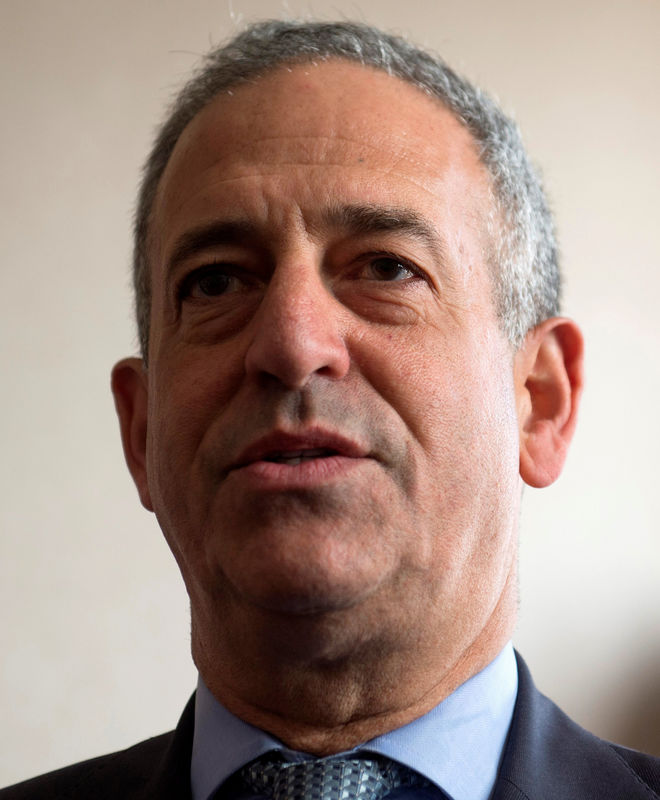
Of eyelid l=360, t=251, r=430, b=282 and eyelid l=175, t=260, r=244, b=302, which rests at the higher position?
eyelid l=360, t=251, r=430, b=282

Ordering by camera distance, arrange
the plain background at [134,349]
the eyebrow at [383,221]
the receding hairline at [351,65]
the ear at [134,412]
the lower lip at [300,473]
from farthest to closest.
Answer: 1. the plain background at [134,349]
2. the ear at [134,412]
3. the receding hairline at [351,65]
4. the eyebrow at [383,221]
5. the lower lip at [300,473]

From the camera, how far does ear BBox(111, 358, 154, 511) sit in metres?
1.39

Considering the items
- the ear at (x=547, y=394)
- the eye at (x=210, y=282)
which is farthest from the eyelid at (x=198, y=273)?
the ear at (x=547, y=394)

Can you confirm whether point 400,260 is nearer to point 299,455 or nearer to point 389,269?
point 389,269

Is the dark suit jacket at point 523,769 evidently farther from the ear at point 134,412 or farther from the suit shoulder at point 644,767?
the ear at point 134,412

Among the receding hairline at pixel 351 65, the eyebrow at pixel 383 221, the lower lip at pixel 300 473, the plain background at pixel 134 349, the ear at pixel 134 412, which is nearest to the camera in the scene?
the lower lip at pixel 300 473

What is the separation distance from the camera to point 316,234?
1114mm

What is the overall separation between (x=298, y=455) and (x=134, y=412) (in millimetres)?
478

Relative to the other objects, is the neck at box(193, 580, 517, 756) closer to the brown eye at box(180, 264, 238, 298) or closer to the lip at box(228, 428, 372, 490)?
the lip at box(228, 428, 372, 490)

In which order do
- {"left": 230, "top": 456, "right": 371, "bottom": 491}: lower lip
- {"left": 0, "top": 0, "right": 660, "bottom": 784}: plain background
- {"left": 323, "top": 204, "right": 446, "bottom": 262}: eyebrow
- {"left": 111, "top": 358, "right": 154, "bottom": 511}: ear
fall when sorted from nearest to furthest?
{"left": 230, "top": 456, "right": 371, "bottom": 491}: lower lip
{"left": 323, "top": 204, "right": 446, "bottom": 262}: eyebrow
{"left": 111, "top": 358, "right": 154, "bottom": 511}: ear
{"left": 0, "top": 0, "right": 660, "bottom": 784}: plain background

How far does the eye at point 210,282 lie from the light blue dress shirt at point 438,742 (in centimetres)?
49

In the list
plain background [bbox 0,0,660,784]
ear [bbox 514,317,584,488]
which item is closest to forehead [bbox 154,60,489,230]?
ear [bbox 514,317,584,488]

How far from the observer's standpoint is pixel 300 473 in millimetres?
1009

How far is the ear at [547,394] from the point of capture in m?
1.26
